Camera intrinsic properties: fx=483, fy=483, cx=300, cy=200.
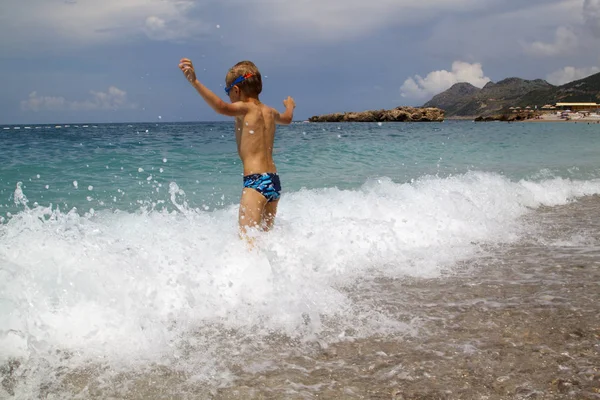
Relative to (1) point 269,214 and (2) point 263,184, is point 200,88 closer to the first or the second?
(2) point 263,184

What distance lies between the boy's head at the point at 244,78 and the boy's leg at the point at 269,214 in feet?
3.32

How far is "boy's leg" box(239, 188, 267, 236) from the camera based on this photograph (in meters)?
4.18

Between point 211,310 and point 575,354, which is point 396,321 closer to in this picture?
point 575,354

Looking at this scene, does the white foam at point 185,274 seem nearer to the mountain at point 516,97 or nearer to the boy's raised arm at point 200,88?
the boy's raised arm at point 200,88

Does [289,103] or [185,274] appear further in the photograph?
[289,103]

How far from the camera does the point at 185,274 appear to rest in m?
3.64

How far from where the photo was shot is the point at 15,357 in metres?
2.67

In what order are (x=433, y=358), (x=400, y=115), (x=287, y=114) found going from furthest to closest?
(x=400, y=115), (x=287, y=114), (x=433, y=358)

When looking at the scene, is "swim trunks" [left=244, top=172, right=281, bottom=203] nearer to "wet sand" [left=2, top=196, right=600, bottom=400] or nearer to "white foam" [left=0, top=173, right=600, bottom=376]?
"white foam" [left=0, top=173, right=600, bottom=376]

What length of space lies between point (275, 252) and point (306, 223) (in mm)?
1222

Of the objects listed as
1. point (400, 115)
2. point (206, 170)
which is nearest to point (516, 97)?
point (400, 115)

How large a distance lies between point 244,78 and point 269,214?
1236mm

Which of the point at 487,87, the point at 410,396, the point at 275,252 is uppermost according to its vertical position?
the point at 487,87

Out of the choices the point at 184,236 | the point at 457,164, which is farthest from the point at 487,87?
the point at 184,236
